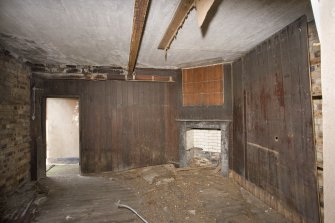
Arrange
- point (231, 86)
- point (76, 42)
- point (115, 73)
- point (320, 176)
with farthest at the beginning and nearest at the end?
point (115, 73) → point (231, 86) → point (76, 42) → point (320, 176)

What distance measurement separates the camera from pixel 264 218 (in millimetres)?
3045

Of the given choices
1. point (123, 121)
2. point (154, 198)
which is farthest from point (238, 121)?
point (123, 121)

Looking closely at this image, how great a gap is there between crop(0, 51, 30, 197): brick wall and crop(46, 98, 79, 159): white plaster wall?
429 centimetres

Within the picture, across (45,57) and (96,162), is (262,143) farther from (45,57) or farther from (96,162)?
(45,57)

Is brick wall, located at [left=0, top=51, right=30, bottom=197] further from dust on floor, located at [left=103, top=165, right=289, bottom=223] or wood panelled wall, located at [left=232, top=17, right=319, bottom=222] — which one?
wood panelled wall, located at [left=232, top=17, right=319, bottom=222]

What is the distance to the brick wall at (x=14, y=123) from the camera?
364 centimetres

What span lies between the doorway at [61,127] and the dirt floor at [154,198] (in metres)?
3.60

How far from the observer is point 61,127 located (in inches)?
345

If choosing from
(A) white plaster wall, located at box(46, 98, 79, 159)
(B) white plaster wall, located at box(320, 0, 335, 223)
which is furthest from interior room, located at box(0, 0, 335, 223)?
(A) white plaster wall, located at box(46, 98, 79, 159)

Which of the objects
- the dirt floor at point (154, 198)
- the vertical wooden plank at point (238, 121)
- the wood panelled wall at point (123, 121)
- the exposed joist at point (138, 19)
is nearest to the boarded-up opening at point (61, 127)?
the dirt floor at point (154, 198)

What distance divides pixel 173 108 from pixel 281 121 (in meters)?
3.07

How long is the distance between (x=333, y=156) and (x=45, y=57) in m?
4.94

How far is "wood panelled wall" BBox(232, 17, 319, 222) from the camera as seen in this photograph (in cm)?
255

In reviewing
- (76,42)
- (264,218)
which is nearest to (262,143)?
(264,218)
